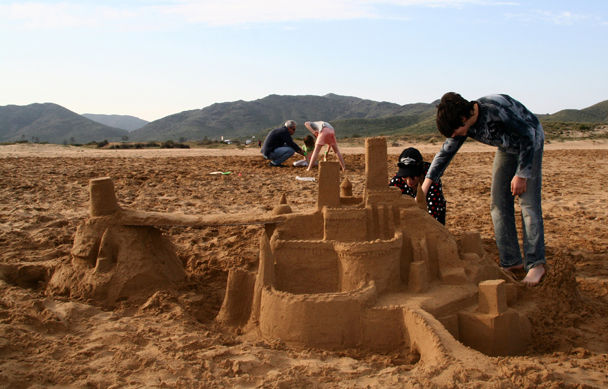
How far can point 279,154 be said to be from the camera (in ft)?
37.1

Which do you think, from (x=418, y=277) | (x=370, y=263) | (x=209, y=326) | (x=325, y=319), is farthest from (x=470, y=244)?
(x=209, y=326)

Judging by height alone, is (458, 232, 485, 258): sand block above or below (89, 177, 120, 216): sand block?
below

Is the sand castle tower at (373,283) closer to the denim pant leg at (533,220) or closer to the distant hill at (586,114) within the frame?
the denim pant leg at (533,220)

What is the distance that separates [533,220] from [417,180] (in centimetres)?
126

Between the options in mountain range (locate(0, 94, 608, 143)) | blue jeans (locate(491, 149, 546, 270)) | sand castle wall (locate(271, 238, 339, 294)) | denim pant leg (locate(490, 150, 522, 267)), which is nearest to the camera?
sand castle wall (locate(271, 238, 339, 294))

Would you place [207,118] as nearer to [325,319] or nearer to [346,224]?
[346,224]

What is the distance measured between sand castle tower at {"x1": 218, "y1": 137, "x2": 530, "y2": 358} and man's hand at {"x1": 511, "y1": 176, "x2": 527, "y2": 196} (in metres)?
0.47

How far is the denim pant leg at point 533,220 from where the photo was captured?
3.90 meters

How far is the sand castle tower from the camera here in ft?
10.2

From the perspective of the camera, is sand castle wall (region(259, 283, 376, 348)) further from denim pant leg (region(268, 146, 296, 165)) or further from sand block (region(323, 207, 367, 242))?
denim pant leg (region(268, 146, 296, 165))

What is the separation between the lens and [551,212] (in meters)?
6.90

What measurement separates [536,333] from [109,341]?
2.82 metres

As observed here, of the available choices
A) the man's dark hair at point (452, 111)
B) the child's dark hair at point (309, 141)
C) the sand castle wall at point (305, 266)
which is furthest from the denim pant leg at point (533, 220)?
the child's dark hair at point (309, 141)

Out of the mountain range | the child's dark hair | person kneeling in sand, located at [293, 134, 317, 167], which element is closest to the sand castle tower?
person kneeling in sand, located at [293, 134, 317, 167]
